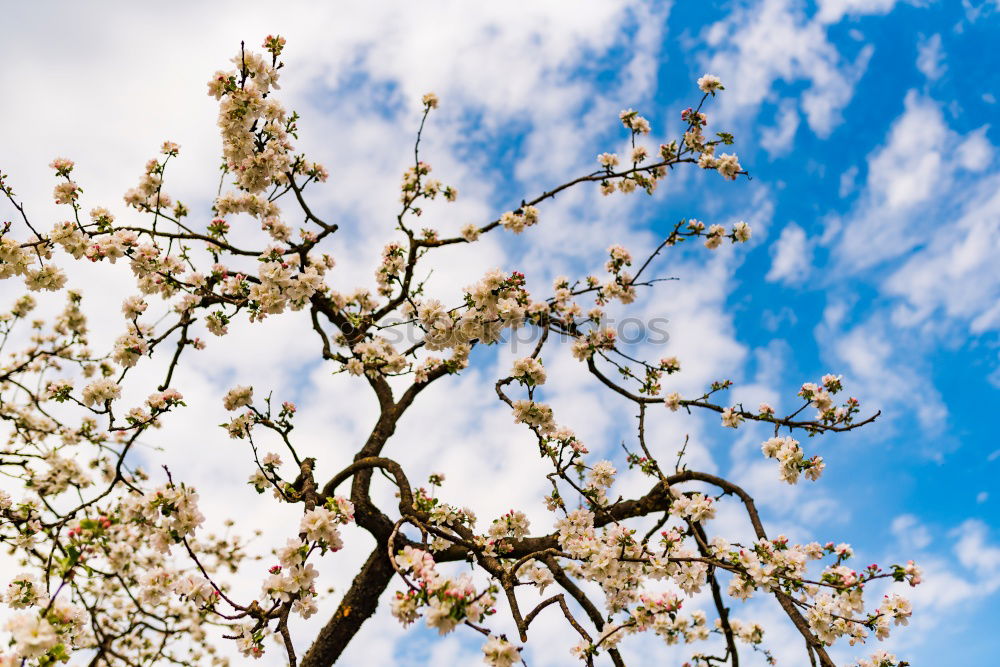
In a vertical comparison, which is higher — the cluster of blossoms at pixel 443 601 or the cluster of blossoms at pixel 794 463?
the cluster of blossoms at pixel 794 463

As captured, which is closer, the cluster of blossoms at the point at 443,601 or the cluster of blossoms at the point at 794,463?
the cluster of blossoms at the point at 443,601

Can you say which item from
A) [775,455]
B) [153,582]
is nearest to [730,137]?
[775,455]

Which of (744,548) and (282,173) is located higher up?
(282,173)

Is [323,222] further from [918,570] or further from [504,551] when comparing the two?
[918,570]

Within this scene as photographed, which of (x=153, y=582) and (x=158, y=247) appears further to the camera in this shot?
(x=158, y=247)

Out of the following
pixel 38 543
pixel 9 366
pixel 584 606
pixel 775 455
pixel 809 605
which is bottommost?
pixel 38 543

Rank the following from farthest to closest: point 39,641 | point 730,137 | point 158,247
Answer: point 730,137 < point 158,247 < point 39,641

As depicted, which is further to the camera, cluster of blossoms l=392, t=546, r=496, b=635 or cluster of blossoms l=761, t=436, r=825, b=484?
cluster of blossoms l=761, t=436, r=825, b=484

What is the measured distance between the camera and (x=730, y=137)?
26.2ft

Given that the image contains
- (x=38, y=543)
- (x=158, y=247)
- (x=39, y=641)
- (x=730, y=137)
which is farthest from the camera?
(x=730, y=137)

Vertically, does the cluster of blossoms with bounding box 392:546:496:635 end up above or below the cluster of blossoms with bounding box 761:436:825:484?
below

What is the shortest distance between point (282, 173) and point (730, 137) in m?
5.31

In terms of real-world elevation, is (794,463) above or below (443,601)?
above

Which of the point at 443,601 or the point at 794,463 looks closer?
the point at 443,601
